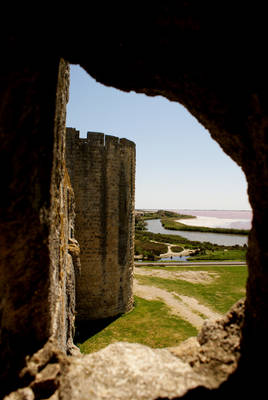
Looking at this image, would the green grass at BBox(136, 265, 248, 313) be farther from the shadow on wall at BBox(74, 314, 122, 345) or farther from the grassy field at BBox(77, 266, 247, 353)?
the shadow on wall at BBox(74, 314, 122, 345)

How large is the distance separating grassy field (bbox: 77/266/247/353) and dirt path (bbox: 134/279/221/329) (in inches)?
16.7

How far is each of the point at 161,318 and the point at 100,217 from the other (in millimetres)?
5719

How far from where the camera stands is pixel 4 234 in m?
2.12

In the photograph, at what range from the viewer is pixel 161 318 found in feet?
38.9

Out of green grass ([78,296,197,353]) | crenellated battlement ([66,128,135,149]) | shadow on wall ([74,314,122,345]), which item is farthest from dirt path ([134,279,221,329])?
crenellated battlement ([66,128,135,149])

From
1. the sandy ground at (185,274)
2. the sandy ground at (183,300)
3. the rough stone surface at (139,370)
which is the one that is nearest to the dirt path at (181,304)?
the sandy ground at (183,300)

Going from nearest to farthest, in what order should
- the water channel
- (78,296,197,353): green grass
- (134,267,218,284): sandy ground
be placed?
(78,296,197,353): green grass, (134,267,218,284): sandy ground, the water channel

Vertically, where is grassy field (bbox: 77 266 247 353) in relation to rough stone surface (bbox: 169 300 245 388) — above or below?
below

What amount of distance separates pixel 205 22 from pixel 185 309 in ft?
43.9

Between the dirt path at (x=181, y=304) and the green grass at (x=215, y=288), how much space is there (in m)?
0.62

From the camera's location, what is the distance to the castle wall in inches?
433

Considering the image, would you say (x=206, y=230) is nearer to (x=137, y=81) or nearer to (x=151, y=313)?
(x=151, y=313)

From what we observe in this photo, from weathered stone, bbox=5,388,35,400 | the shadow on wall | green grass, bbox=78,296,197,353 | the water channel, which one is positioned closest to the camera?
weathered stone, bbox=5,388,35,400

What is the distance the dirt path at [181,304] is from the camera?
12.0 meters
